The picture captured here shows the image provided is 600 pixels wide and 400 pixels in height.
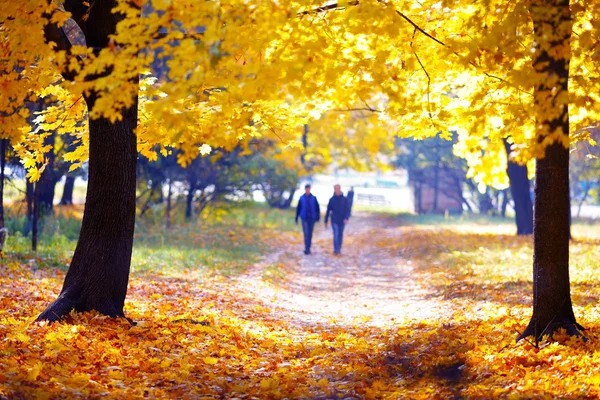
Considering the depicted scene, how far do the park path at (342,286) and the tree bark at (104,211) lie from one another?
10.8ft

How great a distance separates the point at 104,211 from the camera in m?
8.52

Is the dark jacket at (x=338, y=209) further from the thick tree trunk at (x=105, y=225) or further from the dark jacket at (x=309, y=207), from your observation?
the thick tree trunk at (x=105, y=225)

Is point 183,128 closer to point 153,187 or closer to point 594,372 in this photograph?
point 594,372

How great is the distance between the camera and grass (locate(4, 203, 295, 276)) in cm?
1515

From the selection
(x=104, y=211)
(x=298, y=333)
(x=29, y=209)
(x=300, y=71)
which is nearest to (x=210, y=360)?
(x=104, y=211)

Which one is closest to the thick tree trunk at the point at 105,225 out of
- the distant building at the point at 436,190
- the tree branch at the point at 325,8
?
the tree branch at the point at 325,8

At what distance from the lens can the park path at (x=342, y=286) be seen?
11.6 m

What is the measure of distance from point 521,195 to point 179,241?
11.1 m

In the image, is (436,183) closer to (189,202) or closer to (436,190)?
(436,190)

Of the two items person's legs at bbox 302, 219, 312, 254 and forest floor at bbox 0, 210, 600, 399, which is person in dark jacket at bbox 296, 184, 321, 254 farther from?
forest floor at bbox 0, 210, 600, 399

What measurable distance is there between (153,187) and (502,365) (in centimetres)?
1836

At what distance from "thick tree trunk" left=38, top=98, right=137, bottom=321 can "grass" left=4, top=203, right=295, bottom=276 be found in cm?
538

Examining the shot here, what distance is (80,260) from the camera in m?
8.62

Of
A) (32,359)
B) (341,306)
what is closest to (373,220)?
(341,306)
